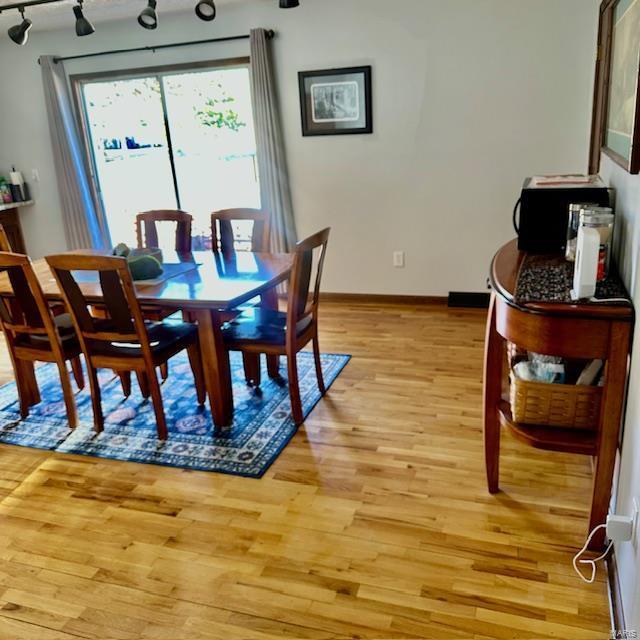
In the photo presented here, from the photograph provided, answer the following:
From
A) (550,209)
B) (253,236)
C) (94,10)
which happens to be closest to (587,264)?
(550,209)

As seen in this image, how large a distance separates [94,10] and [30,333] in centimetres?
265

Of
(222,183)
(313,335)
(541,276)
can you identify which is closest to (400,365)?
(313,335)

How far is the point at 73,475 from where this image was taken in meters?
2.50

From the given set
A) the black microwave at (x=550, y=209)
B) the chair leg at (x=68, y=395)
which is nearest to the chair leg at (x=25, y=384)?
the chair leg at (x=68, y=395)

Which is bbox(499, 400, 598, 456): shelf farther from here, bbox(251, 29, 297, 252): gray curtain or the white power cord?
bbox(251, 29, 297, 252): gray curtain

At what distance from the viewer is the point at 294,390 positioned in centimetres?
277

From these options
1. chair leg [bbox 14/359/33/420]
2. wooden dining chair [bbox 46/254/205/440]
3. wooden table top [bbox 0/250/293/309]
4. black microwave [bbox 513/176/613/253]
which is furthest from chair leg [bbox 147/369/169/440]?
black microwave [bbox 513/176/613/253]

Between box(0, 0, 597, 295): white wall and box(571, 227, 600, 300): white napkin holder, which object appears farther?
box(0, 0, 597, 295): white wall

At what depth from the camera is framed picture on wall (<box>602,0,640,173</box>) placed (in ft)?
5.35

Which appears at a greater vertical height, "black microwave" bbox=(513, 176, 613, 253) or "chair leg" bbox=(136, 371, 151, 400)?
"black microwave" bbox=(513, 176, 613, 253)

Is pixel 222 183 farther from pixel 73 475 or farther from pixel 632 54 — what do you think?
pixel 632 54

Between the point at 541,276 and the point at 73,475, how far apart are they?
2.09 metres

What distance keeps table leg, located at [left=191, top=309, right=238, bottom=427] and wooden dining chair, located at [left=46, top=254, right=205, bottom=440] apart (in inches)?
7.6

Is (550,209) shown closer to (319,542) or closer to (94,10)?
(319,542)
